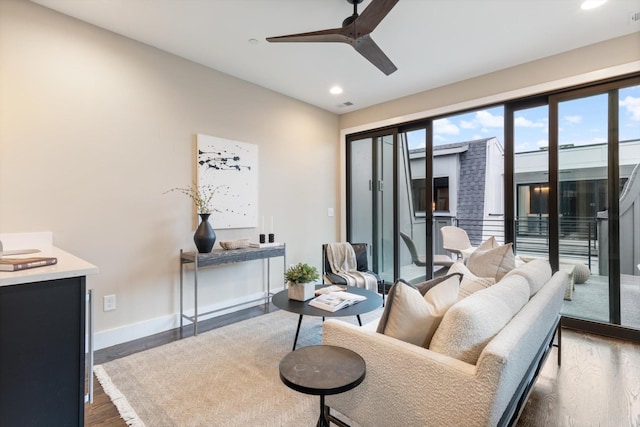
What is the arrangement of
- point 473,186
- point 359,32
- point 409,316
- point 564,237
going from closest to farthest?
point 409,316 → point 359,32 → point 564,237 → point 473,186

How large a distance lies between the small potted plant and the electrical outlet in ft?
5.23

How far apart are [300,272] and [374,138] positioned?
2907mm

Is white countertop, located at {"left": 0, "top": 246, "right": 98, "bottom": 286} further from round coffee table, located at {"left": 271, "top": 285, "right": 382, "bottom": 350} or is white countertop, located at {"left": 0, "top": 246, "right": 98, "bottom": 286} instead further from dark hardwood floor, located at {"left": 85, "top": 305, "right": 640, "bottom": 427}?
round coffee table, located at {"left": 271, "top": 285, "right": 382, "bottom": 350}

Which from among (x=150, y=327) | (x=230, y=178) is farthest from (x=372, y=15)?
(x=150, y=327)

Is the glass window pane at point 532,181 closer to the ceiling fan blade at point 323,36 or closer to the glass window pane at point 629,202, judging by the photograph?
the glass window pane at point 629,202

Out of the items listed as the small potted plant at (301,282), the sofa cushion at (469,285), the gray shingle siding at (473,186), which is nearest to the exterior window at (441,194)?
the gray shingle siding at (473,186)

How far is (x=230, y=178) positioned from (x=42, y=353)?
8.31ft

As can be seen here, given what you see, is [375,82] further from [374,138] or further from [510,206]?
[510,206]

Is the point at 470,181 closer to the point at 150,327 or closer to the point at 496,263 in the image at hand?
the point at 496,263

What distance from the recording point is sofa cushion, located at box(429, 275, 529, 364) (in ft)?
3.98

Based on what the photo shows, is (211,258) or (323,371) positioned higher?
(211,258)

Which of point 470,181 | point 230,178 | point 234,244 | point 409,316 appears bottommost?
point 409,316

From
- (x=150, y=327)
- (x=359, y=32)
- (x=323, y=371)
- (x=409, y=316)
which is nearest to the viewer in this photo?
(x=323, y=371)

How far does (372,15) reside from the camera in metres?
1.96
